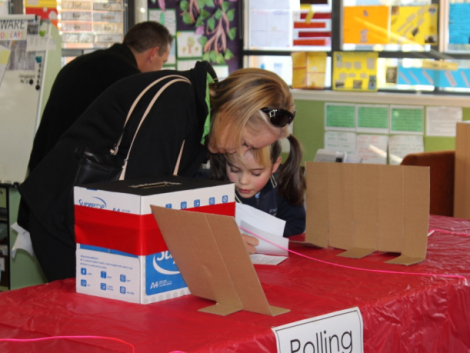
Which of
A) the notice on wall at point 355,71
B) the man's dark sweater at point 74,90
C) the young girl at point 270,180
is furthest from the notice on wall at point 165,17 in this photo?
the young girl at point 270,180

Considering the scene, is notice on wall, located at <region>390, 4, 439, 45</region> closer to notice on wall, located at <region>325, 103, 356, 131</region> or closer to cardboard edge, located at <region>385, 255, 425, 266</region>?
notice on wall, located at <region>325, 103, 356, 131</region>

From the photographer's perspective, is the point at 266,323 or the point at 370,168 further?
the point at 370,168

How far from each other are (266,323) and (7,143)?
2520 millimetres

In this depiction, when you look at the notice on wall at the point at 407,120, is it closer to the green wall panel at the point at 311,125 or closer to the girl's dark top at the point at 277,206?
the green wall panel at the point at 311,125

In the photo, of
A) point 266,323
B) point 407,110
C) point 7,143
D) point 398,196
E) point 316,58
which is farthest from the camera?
point 316,58

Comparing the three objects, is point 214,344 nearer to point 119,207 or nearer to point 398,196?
point 119,207

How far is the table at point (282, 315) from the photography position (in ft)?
3.53

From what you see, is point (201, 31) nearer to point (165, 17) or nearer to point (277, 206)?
point (165, 17)

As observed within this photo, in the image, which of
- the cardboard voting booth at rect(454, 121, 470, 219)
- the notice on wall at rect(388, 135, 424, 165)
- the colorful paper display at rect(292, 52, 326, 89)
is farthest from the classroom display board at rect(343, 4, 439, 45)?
the cardboard voting booth at rect(454, 121, 470, 219)

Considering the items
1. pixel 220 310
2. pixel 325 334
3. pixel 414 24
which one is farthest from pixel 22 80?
pixel 414 24

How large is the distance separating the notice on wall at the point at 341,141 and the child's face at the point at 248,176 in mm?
3243

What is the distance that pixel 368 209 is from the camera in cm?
177

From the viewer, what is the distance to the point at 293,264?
1.58m

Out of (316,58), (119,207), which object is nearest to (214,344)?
(119,207)
